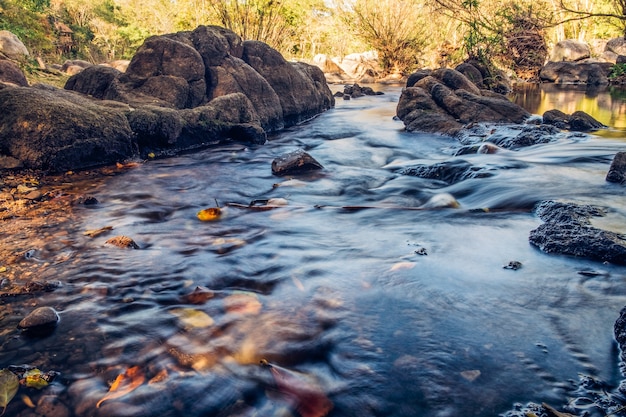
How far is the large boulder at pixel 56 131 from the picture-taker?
5.62m

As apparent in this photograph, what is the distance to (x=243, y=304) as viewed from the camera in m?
2.69

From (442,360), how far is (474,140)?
743 cm

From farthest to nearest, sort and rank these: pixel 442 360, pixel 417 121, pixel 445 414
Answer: pixel 417 121 < pixel 442 360 < pixel 445 414

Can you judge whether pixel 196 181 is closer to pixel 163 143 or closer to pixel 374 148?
pixel 163 143

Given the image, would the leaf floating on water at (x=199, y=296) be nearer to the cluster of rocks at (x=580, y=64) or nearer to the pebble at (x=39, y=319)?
the pebble at (x=39, y=319)

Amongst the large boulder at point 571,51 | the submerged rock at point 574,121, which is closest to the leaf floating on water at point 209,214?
the submerged rock at point 574,121

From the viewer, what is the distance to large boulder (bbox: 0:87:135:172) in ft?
18.4

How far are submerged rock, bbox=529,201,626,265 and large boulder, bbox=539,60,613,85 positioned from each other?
77.0ft

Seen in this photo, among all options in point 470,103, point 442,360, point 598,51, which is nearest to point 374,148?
point 470,103

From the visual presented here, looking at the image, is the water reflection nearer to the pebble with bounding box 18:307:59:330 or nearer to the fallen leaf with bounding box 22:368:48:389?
the pebble with bounding box 18:307:59:330

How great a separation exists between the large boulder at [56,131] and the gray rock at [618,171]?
638 cm

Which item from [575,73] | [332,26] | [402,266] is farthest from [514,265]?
[332,26]

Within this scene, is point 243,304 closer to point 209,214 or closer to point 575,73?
point 209,214

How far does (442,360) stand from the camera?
2.15m
